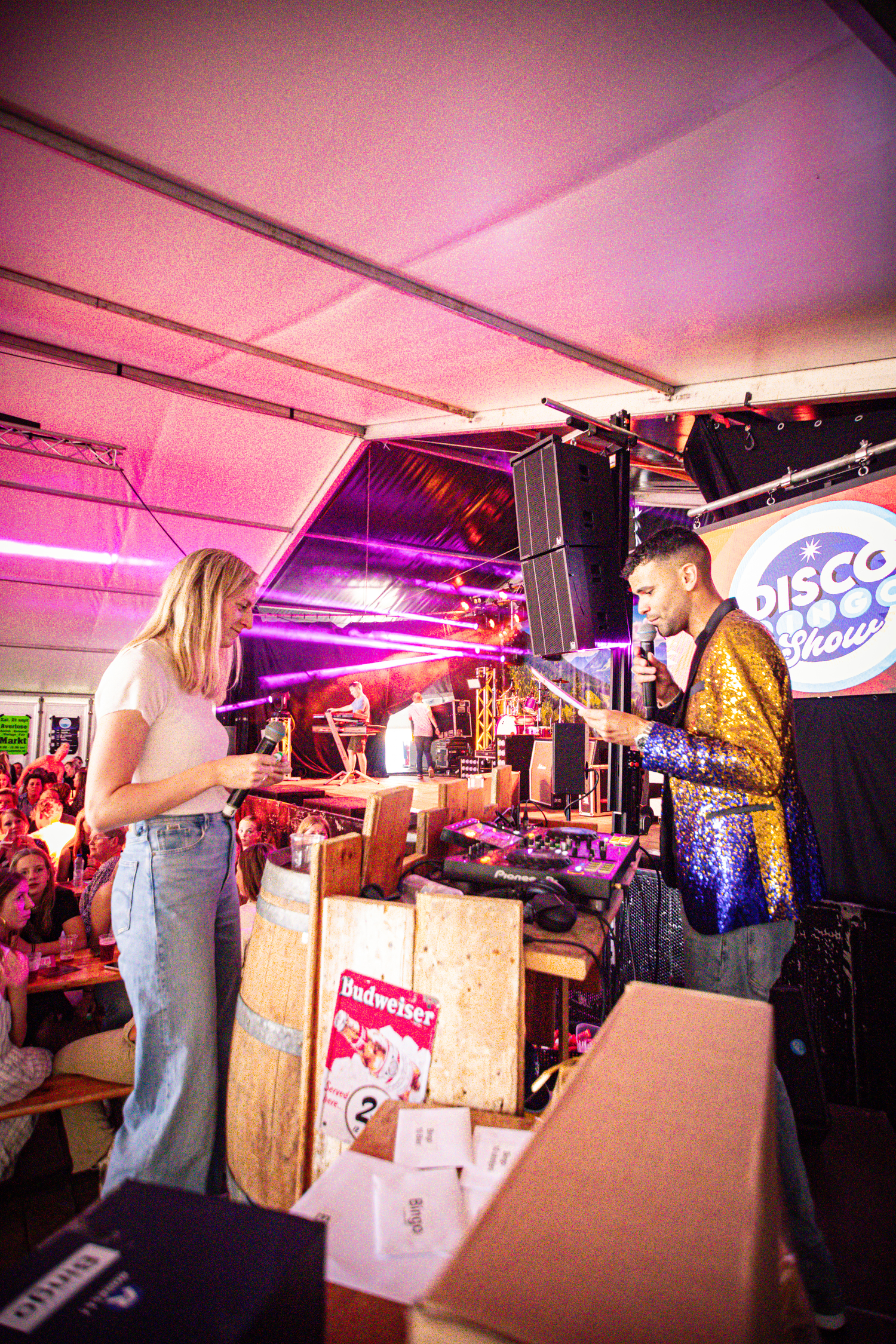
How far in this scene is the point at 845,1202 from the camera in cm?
212

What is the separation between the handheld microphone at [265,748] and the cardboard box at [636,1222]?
1.21 m

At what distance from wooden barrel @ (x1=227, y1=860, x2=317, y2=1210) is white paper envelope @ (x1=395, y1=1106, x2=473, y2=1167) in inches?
15.6

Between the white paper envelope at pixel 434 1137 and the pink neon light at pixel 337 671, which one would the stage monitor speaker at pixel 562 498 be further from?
the pink neon light at pixel 337 671

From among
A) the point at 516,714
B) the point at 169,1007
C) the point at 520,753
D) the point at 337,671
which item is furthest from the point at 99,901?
the point at 337,671

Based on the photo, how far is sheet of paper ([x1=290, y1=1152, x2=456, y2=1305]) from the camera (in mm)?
750

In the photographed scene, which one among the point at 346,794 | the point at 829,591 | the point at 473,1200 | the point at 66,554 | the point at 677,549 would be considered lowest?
the point at 346,794

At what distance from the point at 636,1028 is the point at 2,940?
3426 millimetres

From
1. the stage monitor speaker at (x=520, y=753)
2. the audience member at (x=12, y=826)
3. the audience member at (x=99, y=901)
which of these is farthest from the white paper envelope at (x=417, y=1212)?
the stage monitor speaker at (x=520, y=753)

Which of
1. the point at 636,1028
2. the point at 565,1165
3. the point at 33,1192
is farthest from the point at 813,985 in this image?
the point at 33,1192

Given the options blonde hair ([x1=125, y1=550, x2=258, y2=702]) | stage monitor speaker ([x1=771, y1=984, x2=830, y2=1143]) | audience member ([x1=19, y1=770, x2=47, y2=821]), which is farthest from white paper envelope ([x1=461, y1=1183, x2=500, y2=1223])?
audience member ([x1=19, y1=770, x2=47, y2=821])

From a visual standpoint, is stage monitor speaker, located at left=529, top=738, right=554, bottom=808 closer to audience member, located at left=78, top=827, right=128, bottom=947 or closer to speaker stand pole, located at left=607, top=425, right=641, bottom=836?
speaker stand pole, located at left=607, top=425, right=641, bottom=836

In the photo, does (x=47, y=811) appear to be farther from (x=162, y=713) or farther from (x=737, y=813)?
(x=737, y=813)

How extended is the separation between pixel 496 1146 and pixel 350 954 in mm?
502

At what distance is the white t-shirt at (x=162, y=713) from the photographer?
1.62 metres
